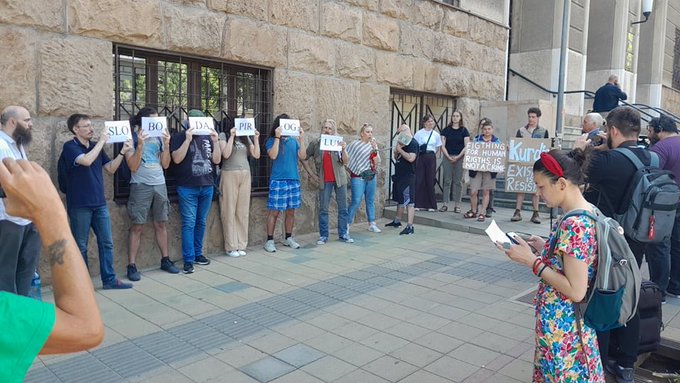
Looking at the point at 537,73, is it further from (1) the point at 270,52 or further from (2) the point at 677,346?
(2) the point at 677,346

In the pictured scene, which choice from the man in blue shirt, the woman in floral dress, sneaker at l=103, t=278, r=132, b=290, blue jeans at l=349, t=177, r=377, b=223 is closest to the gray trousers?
the man in blue shirt

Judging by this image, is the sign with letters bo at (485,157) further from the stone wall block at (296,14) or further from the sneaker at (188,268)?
the sneaker at (188,268)

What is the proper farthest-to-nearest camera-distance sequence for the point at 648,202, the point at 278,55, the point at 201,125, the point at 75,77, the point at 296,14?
the point at 296,14, the point at 278,55, the point at 201,125, the point at 75,77, the point at 648,202

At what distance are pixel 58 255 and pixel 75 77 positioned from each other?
5.32 meters

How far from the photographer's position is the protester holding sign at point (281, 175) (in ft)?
25.2

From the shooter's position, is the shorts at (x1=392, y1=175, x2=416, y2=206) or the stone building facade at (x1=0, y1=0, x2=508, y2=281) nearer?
the stone building facade at (x1=0, y1=0, x2=508, y2=281)

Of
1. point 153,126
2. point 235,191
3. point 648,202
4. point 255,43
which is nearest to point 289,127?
point 235,191

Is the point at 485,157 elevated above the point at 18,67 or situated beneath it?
situated beneath

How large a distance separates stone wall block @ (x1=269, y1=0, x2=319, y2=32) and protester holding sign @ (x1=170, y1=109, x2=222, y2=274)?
2087mm

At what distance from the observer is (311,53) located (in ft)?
27.9

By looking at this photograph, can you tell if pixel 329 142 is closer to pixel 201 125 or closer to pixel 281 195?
pixel 281 195

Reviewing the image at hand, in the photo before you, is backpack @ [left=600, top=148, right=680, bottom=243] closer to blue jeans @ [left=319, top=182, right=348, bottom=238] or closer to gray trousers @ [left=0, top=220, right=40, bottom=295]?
gray trousers @ [left=0, top=220, right=40, bottom=295]

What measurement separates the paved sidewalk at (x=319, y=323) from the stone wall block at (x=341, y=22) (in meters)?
3.76

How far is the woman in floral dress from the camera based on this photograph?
263cm
